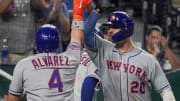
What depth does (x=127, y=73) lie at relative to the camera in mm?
4789

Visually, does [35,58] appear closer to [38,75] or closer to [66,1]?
[38,75]

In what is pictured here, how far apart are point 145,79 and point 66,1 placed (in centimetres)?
296

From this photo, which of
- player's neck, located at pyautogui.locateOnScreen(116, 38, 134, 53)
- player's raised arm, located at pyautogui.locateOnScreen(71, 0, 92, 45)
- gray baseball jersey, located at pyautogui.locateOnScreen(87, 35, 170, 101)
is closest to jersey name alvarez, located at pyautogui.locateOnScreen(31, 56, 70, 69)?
player's raised arm, located at pyautogui.locateOnScreen(71, 0, 92, 45)

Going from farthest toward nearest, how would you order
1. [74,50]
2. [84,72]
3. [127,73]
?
[84,72]
[127,73]
[74,50]

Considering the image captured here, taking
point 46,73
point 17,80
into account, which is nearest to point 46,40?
point 46,73

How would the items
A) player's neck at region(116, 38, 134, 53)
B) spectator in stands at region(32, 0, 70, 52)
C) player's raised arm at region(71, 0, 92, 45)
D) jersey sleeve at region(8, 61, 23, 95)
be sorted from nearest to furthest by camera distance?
jersey sleeve at region(8, 61, 23, 95) < player's raised arm at region(71, 0, 92, 45) < player's neck at region(116, 38, 134, 53) < spectator in stands at region(32, 0, 70, 52)

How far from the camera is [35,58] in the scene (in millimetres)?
4215

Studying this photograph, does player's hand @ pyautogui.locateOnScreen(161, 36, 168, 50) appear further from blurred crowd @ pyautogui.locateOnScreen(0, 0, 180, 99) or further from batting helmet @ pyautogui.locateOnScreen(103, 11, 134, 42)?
batting helmet @ pyautogui.locateOnScreen(103, 11, 134, 42)

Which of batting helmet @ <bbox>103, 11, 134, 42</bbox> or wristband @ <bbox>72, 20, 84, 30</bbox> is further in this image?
batting helmet @ <bbox>103, 11, 134, 42</bbox>

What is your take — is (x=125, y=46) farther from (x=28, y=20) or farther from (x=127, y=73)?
(x=28, y=20)

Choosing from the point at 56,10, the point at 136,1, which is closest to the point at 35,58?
the point at 56,10

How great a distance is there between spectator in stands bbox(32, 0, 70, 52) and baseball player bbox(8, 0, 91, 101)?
103 inches

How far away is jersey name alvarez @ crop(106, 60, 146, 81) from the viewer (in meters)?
4.75

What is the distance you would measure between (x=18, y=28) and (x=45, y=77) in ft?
11.1
